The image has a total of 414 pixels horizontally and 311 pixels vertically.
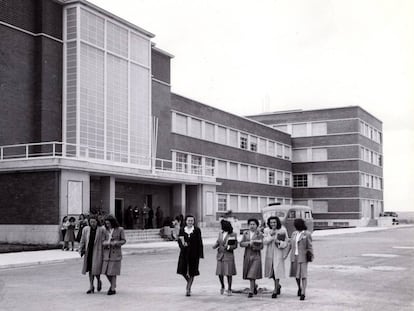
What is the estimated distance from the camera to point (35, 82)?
34562 mm

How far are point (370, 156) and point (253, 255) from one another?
220 feet

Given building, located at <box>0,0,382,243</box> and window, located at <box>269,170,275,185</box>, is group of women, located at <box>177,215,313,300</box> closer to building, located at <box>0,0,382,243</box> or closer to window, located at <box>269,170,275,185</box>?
building, located at <box>0,0,382,243</box>

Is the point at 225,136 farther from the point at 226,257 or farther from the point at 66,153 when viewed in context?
the point at 226,257

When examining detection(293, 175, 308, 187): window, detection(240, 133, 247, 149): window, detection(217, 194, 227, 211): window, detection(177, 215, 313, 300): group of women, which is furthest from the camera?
detection(293, 175, 308, 187): window

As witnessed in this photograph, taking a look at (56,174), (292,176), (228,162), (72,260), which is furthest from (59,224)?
(292,176)

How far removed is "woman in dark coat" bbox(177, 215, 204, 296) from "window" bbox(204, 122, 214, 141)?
132ft

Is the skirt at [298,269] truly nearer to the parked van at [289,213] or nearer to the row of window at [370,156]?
the parked van at [289,213]

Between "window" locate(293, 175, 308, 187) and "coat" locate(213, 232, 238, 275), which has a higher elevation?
"window" locate(293, 175, 308, 187)

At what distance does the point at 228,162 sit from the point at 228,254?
43924 mm

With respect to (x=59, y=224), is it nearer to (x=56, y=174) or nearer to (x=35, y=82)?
(x=56, y=174)

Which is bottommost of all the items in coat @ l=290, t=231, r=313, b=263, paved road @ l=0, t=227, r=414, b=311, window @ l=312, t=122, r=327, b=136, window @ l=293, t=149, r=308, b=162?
paved road @ l=0, t=227, r=414, b=311

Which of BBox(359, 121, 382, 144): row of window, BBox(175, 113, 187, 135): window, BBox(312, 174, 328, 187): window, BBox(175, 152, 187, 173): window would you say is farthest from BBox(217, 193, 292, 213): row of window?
BBox(359, 121, 382, 144): row of window

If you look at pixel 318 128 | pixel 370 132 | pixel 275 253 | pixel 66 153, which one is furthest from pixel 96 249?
pixel 370 132

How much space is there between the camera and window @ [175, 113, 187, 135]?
48094mm
